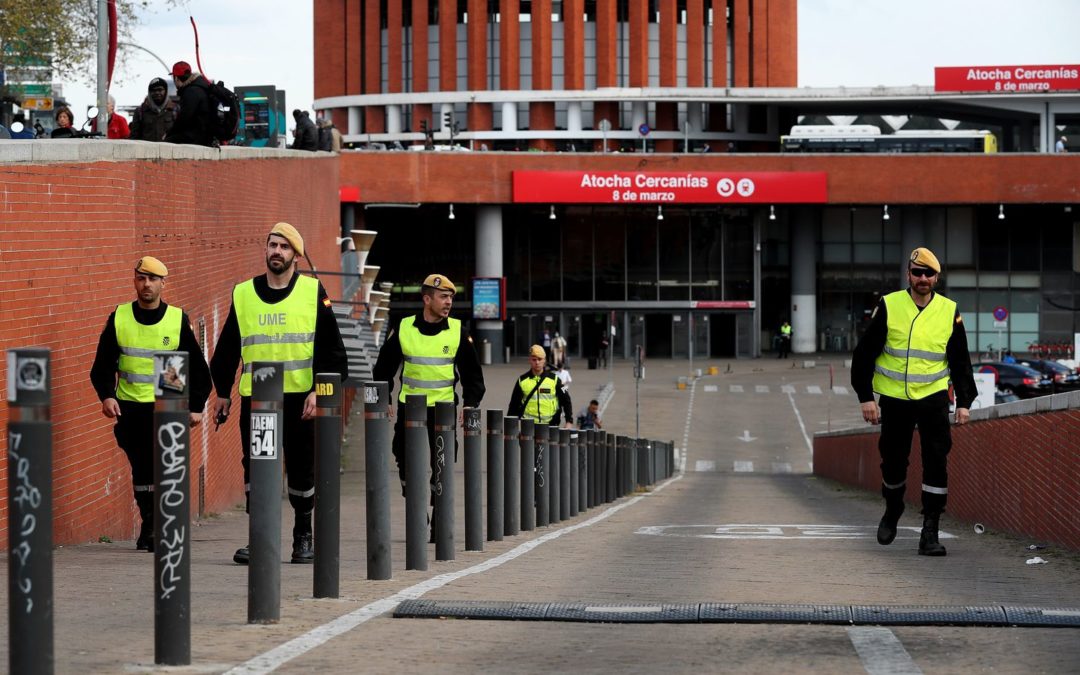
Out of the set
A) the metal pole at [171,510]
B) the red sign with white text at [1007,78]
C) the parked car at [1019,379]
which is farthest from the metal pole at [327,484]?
the red sign with white text at [1007,78]

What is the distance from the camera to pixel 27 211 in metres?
11.1

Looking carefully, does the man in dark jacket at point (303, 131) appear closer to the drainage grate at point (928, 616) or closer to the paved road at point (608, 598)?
the paved road at point (608, 598)

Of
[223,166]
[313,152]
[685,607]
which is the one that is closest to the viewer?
[685,607]

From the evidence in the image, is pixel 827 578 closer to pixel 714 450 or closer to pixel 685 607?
pixel 685 607

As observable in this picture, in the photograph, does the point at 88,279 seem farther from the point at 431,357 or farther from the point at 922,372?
the point at 922,372

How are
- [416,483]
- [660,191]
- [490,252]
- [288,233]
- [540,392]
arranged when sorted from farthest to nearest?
[490,252] → [660,191] → [540,392] → [416,483] → [288,233]

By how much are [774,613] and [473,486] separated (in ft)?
15.6

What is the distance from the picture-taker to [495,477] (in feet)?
43.1

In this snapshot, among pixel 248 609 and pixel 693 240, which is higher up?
pixel 693 240

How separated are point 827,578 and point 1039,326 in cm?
7846

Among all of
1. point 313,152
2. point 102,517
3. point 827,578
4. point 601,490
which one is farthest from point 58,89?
point 827,578

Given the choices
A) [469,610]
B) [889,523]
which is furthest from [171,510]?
[889,523]

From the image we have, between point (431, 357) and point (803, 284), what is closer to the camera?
point (431, 357)

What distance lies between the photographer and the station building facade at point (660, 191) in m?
79.7
